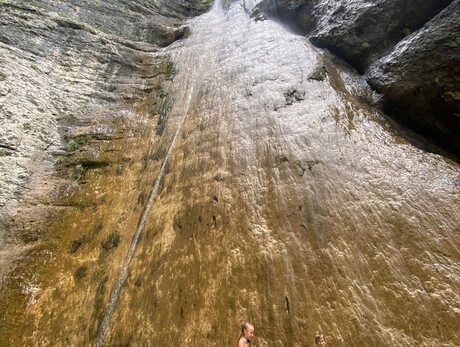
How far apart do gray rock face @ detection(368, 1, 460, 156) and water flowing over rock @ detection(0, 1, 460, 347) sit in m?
0.51

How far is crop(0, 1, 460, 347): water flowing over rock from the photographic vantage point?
2.91 metres

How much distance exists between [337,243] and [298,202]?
804mm

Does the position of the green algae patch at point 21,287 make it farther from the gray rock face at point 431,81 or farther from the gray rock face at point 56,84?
the gray rock face at point 431,81

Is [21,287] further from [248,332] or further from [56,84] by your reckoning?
[56,84]

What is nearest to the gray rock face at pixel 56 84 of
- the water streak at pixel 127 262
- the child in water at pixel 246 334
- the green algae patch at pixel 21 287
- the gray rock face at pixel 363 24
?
the green algae patch at pixel 21 287

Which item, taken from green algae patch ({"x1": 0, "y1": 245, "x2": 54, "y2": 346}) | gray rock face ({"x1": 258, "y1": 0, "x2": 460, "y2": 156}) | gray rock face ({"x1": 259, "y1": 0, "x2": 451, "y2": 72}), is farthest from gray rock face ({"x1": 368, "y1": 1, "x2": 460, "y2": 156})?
green algae patch ({"x1": 0, "y1": 245, "x2": 54, "y2": 346})

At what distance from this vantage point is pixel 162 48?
34.1 feet

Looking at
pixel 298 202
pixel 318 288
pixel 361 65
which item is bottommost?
pixel 318 288

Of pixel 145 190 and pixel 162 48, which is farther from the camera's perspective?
pixel 162 48

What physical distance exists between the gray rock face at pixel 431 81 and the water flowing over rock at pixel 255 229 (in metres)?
0.51

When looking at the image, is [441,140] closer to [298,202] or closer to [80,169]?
[298,202]

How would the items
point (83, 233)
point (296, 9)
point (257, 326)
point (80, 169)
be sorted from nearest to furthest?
point (257, 326) < point (83, 233) < point (80, 169) < point (296, 9)

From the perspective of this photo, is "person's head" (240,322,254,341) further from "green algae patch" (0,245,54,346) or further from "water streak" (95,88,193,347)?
"green algae patch" (0,245,54,346)

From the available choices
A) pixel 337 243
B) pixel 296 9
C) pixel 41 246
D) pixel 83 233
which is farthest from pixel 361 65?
pixel 41 246
